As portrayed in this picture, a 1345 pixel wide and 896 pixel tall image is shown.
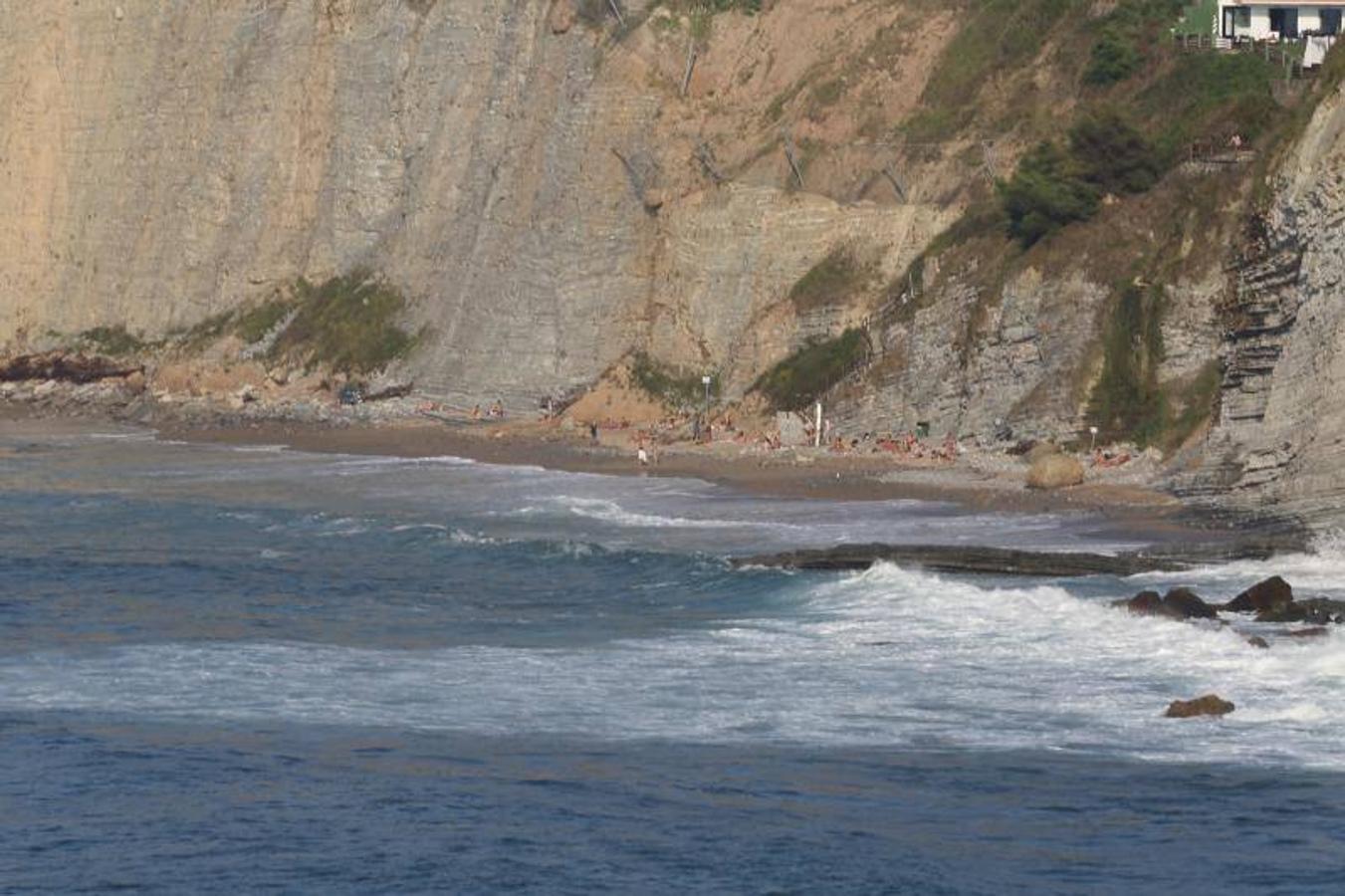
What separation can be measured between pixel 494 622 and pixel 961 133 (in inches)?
1256

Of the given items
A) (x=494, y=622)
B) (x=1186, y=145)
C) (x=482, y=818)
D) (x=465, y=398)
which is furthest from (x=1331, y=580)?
(x=465, y=398)

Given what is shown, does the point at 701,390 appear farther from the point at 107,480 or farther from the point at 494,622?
the point at 494,622

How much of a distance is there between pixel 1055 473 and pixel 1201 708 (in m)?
21.1

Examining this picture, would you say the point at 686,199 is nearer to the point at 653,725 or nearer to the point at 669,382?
the point at 669,382

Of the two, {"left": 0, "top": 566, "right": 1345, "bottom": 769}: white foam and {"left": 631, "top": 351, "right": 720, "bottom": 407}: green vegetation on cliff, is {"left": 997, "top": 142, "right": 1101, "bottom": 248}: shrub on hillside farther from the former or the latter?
{"left": 0, "top": 566, "right": 1345, "bottom": 769}: white foam

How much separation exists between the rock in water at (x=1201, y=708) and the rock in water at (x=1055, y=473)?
2085 centimetres

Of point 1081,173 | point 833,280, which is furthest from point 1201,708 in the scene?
point 833,280

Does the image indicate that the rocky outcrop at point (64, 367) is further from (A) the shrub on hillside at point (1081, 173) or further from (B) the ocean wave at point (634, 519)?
(A) the shrub on hillside at point (1081, 173)

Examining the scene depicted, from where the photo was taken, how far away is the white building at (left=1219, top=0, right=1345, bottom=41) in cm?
6375

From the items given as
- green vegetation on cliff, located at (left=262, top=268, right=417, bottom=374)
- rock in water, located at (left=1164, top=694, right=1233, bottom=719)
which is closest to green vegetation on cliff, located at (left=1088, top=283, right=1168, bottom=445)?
rock in water, located at (left=1164, top=694, right=1233, bottom=719)

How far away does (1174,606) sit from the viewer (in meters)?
31.1

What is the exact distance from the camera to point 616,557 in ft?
137

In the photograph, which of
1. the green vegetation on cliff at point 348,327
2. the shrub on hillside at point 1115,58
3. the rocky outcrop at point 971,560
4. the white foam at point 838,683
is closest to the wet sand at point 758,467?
the rocky outcrop at point 971,560

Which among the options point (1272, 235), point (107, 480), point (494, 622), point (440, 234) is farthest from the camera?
point (440, 234)
